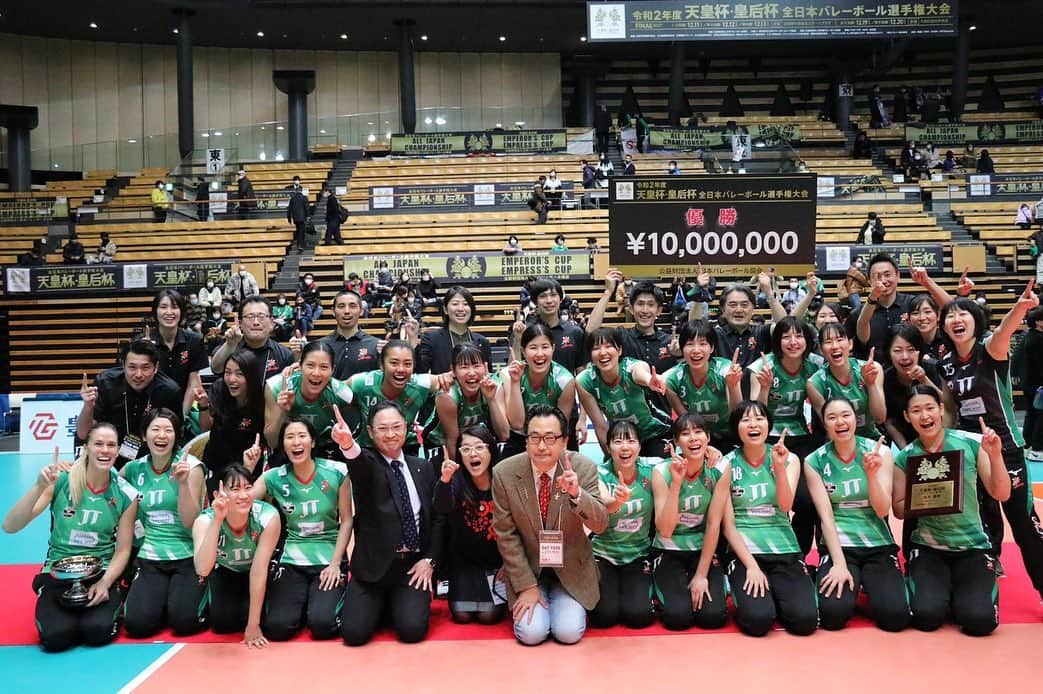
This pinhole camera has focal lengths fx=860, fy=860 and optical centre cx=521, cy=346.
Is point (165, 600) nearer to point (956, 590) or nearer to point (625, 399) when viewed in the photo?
point (625, 399)

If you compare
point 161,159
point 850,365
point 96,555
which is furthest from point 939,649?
point 161,159

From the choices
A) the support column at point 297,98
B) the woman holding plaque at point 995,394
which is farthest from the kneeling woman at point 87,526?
the support column at point 297,98

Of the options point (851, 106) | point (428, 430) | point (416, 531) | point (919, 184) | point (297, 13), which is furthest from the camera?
point (851, 106)

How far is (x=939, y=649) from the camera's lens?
14.2 ft

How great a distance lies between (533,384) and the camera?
5.39 m

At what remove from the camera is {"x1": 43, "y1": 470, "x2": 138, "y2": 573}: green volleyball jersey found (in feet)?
15.7

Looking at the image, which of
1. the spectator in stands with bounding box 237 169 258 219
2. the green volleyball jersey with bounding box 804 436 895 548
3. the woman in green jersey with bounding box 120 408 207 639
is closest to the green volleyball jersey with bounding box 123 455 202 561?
the woman in green jersey with bounding box 120 408 207 639

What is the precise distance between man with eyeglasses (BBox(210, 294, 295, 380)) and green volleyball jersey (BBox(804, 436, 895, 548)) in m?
3.42

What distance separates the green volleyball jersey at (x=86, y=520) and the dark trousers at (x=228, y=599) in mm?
628

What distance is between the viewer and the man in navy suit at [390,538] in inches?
181

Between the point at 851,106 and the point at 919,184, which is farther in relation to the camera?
the point at 851,106

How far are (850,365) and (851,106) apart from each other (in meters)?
24.1

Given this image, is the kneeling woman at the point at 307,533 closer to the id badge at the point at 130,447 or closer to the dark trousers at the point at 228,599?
the dark trousers at the point at 228,599

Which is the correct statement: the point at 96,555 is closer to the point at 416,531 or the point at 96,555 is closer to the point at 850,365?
the point at 416,531
